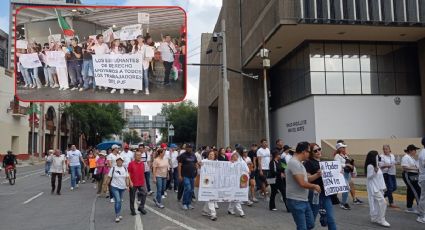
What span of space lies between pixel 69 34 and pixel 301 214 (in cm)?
1621

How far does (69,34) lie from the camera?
1952 cm

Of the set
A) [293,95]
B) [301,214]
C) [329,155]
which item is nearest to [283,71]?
[293,95]

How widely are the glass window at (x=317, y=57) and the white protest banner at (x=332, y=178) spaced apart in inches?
867

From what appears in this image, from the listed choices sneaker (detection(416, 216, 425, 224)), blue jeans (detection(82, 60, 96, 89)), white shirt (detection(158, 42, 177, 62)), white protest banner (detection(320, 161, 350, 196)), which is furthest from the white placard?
sneaker (detection(416, 216, 425, 224))

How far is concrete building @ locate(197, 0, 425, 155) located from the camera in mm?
26422

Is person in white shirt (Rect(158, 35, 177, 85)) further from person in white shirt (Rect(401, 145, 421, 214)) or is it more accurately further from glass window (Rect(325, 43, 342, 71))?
glass window (Rect(325, 43, 342, 71))

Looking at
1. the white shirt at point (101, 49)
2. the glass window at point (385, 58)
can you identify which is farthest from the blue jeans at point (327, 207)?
the glass window at point (385, 58)

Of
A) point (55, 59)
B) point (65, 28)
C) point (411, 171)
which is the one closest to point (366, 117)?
point (411, 171)

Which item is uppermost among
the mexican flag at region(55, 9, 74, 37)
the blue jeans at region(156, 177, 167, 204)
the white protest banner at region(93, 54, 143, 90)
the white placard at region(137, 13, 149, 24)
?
the white placard at region(137, 13, 149, 24)

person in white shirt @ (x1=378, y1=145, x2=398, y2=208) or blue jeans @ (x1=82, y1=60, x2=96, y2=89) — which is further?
blue jeans @ (x1=82, y1=60, x2=96, y2=89)

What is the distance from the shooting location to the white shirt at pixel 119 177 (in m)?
10.6

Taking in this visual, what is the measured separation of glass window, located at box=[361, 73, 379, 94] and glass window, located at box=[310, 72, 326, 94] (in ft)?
9.47

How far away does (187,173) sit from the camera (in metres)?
12.0

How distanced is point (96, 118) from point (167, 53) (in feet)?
173
